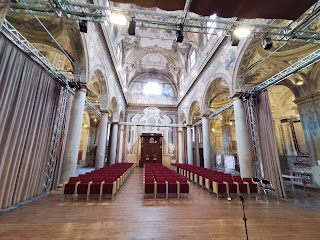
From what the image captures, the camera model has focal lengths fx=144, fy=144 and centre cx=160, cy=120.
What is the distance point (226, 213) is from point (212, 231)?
1179 mm

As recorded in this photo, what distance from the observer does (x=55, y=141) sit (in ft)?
18.8

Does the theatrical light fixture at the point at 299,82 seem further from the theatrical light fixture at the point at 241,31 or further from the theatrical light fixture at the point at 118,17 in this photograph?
the theatrical light fixture at the point at 118,17

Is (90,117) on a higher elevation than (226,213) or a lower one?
higher

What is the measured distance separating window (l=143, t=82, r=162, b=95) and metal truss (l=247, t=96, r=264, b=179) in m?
14.5

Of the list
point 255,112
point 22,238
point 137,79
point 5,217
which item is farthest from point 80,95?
point 137,79

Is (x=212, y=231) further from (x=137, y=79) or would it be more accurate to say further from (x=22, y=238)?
(x=137, y=79)

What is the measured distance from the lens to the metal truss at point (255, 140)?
21.3 feet

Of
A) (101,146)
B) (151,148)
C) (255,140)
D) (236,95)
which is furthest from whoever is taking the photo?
(151,148)

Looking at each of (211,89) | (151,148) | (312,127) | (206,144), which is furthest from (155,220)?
(151,148)

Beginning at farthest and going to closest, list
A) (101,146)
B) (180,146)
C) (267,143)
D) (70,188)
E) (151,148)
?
(180,146) → (151,148) → (101,146) → (267,143) → (70,188)

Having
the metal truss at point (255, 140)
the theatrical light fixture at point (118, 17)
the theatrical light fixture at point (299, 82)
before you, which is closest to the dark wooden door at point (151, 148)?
the metal truss at point (255, 140)

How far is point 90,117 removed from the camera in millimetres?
17781

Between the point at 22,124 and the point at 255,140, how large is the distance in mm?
8968

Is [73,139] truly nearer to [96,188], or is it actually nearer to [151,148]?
[96,188]
